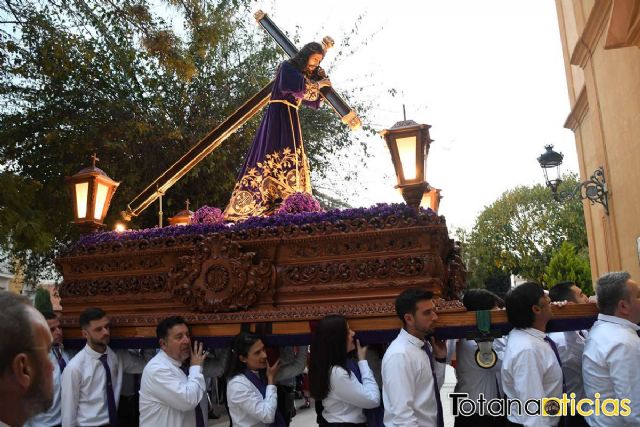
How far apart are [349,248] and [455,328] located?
1013mm

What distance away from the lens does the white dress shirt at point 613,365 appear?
3254 mm

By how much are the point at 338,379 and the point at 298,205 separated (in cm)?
179

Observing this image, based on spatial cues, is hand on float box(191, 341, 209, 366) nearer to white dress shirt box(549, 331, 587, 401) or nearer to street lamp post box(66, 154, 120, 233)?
street lamp post box(66, 154, 120, 233)

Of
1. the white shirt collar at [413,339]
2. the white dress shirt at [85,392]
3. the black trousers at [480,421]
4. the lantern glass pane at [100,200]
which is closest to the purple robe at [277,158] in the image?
the lantern glass pane at [100,200]

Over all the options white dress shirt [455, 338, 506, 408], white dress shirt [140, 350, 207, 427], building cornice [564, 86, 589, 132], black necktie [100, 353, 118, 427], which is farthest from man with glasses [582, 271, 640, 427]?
building cornice [564, 86, 589, 132]

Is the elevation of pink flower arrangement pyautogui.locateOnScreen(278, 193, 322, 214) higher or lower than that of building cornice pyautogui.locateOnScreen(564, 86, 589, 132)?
lower

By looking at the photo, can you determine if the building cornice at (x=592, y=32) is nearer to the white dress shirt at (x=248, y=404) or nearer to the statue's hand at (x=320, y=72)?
the statue's hand at (x=320, y=72)

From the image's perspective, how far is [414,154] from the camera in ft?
14.1

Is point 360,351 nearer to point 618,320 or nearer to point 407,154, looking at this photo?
point 407,154

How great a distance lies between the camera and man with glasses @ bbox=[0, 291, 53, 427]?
1.56 m

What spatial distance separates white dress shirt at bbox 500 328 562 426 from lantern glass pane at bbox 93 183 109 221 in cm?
396

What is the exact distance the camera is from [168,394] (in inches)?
160

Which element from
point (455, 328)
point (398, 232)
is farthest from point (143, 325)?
point (455, 328)

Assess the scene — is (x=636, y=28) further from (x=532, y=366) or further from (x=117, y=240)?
(x=117, y=240)
